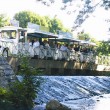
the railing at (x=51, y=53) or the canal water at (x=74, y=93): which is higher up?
the railing at (x=51, y=53)

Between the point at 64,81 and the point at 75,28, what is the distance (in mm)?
8545

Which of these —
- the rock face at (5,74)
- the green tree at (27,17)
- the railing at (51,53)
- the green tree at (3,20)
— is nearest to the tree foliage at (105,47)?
the railing at (51,53)

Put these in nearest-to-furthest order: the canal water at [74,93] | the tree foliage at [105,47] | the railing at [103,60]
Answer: the tree foliage at [105,47] < the canal water at [74,93] < the railing at [103,60]

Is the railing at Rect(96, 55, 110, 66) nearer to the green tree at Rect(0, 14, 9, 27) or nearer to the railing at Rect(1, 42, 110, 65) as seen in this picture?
the railing at Rect(1, 42, 110, 65)

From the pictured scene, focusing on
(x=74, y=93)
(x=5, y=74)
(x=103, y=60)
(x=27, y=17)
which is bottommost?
(x=74, y=93)

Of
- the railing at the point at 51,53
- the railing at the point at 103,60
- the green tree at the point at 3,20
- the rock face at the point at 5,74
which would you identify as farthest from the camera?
the green tree at the point at 3,20

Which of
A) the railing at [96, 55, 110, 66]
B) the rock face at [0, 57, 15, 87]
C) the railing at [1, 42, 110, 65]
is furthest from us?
the railing at [96, 55, 110, 66]

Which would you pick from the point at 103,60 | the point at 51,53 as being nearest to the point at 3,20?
the point at 103,60

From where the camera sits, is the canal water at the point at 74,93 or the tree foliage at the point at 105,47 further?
the canal water at the point at 74,93

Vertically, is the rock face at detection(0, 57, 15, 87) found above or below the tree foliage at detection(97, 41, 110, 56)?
below

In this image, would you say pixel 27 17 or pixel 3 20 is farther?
pixel 27 17

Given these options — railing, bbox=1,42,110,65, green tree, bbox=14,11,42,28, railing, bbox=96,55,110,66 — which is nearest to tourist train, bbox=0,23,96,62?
railing, bbox=1,42,110,65

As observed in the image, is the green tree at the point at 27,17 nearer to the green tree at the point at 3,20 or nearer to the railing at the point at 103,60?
the green tree at the point at 3,20

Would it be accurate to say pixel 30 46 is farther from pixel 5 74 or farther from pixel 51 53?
pixel 5 74
